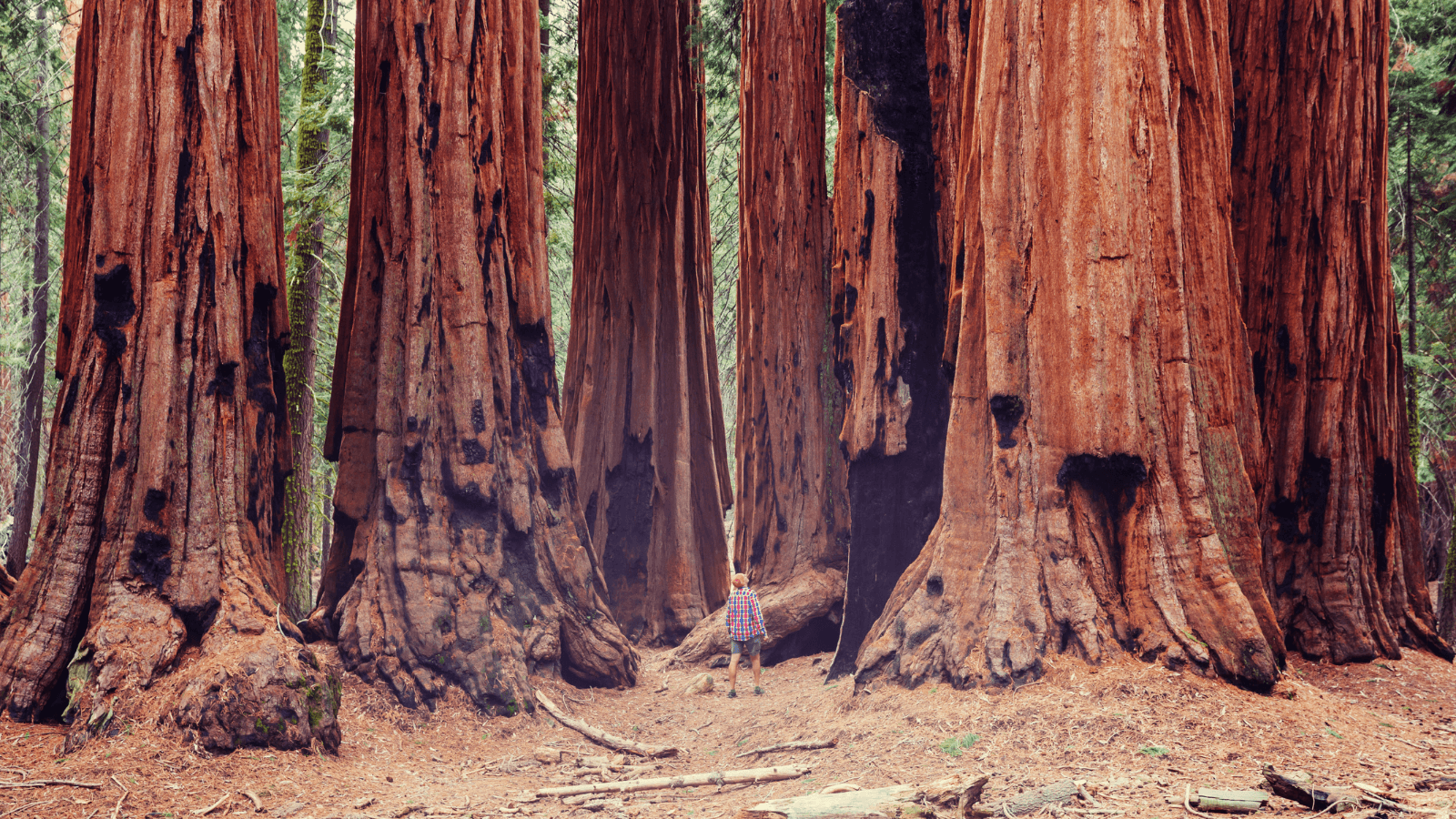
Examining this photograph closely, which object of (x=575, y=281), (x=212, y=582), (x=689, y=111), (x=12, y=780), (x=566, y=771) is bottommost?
(x=566, y=771)

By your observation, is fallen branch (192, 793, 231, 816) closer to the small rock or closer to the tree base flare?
the tree base flare

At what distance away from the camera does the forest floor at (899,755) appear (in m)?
3.59

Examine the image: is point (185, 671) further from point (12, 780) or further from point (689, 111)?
point (689, 111)

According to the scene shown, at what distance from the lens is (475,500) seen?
627 centimetres

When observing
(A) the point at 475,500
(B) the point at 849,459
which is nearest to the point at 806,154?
(B) the point at 849,459

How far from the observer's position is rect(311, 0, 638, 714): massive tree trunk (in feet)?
19.6

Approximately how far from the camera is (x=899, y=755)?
4172mm

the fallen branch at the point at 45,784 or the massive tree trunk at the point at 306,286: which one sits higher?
the massive tree trunk at the point at 306,286

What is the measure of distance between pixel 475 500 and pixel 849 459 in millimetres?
3069

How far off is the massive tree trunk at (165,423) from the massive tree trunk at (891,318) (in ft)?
13.7

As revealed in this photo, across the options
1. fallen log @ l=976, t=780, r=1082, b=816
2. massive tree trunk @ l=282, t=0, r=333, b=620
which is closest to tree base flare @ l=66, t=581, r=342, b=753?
fallen log @ l=976, t=780, r=1082, b=816

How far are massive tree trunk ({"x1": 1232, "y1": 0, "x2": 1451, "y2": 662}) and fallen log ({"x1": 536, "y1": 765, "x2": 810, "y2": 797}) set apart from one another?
14.0 ft

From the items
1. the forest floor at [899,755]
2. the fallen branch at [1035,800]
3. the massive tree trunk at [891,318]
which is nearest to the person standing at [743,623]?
the massive tree trunk at [891,318]

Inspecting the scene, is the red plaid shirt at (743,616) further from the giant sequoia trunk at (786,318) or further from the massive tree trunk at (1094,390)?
the massive tree trunk at (1094,390)
